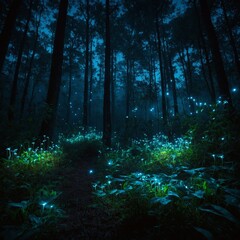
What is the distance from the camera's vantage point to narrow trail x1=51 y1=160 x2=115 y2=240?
2607 millimetres

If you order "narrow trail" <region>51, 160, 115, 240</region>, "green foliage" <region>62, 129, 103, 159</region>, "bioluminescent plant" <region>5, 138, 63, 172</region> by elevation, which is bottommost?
"narrow trail" <region>51, 160, 115, 240</region>

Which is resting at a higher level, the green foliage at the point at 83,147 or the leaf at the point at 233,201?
the green foliage at the point at 83,147

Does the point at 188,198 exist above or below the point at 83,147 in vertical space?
below

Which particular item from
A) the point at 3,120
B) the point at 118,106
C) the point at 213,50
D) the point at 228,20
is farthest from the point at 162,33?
the point at 118,106

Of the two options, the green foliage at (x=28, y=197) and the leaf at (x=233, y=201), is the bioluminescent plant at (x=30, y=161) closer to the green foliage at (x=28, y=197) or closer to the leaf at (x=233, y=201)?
the green foliage at (x=28, y=197)

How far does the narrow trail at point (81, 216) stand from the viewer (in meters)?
2.61

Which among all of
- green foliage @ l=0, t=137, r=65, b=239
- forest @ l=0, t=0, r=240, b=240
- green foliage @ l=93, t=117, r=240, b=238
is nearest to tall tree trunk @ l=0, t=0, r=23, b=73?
forest @ l=0, t=0, r=240, b=240

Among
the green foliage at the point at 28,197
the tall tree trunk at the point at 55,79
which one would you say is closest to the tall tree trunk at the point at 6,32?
the tall tree trunk at the point at 55,79

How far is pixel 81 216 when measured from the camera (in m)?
3.20

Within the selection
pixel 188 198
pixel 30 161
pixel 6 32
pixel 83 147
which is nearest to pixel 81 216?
pixel 188 198

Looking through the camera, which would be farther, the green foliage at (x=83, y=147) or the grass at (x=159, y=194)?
the green foliage at (x=83, y=147)

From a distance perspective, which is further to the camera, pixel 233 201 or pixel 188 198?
pixel 188 198

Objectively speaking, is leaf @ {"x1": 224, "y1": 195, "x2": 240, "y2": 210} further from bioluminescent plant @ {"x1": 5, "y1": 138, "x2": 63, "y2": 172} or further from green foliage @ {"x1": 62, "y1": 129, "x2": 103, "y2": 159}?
green foliage @ {"x1": 62, "y1": 129, "x2": 103, "y2": 159}

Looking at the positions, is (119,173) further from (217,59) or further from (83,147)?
(217,59)
